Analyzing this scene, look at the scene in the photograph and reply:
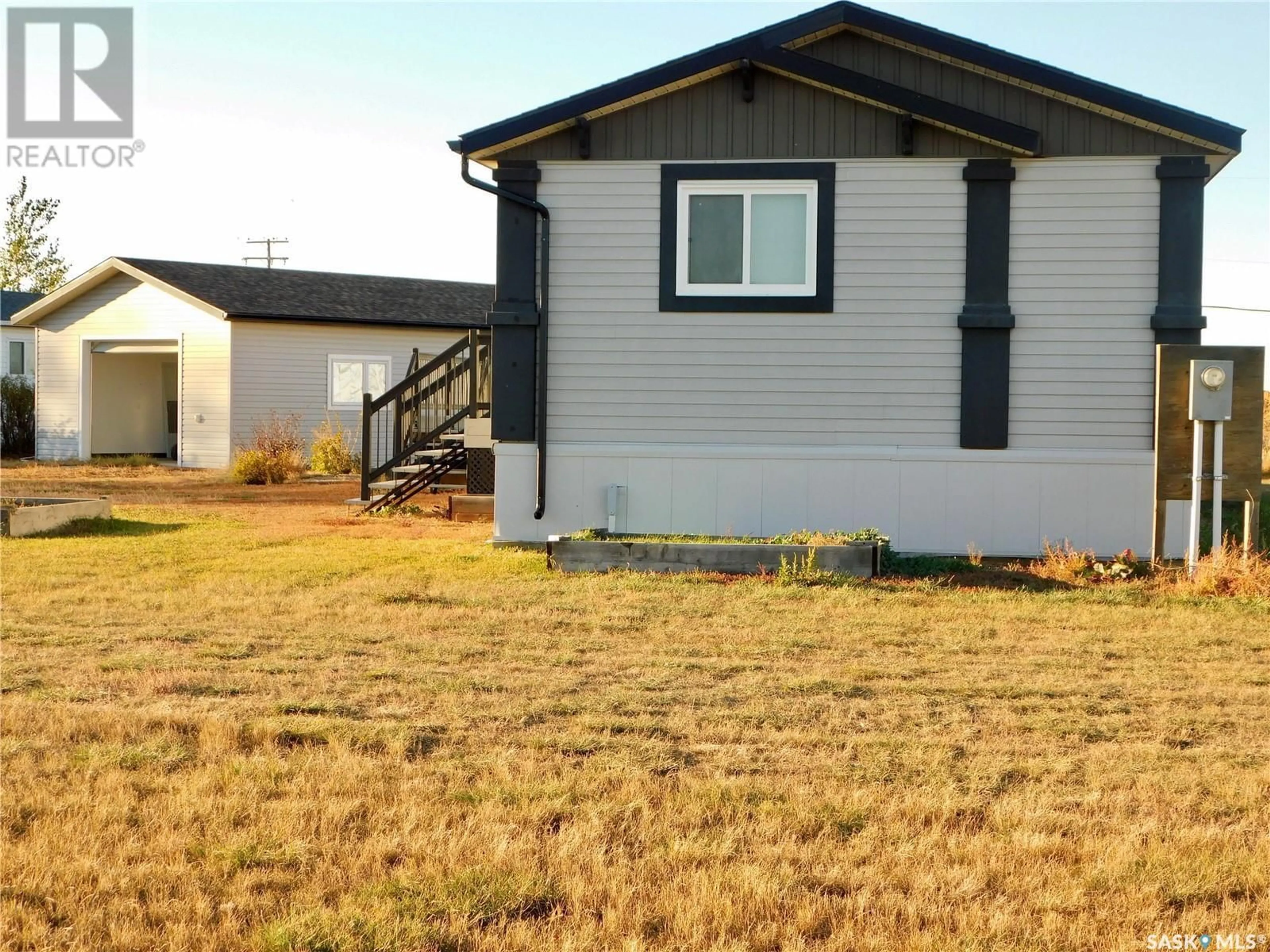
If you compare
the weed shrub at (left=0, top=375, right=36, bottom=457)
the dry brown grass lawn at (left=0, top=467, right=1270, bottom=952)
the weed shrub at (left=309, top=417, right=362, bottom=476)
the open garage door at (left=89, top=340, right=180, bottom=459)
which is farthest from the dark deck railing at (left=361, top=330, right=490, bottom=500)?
the weed shrub at (left=0, top=375, right=36, bottom=457)

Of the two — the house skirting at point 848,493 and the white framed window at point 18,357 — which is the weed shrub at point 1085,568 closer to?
the house skirting at point 848,493

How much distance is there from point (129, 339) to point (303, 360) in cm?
413

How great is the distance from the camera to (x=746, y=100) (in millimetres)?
11930

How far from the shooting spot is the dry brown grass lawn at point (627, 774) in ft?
12.0

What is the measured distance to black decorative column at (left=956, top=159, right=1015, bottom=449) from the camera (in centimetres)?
1176

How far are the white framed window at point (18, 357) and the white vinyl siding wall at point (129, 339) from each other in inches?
285

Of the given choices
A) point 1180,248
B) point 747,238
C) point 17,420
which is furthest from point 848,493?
point 17,420

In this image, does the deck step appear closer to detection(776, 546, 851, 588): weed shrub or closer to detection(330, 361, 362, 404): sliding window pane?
detection(776, 546, 851, 588): weed shrub

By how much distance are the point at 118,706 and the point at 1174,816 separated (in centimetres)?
444

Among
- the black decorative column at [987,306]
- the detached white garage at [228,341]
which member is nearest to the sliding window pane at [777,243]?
the black decorative column at [987,306]

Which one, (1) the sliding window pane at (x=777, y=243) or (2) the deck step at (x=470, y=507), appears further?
(2) the deck step at (x=470, y=507)

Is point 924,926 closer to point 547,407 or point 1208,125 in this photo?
point 547,407

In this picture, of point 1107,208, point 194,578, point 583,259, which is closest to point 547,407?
Result: point 583,259

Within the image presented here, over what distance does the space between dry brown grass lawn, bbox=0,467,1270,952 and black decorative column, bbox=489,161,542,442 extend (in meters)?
3.41
